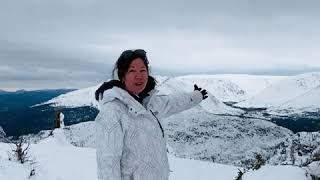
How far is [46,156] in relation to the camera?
42.4ft

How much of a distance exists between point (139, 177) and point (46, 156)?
A: 10028 mm

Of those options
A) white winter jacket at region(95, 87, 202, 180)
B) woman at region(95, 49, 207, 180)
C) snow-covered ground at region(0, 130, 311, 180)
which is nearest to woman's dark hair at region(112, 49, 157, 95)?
woman at region(95, 49, 207, 180)

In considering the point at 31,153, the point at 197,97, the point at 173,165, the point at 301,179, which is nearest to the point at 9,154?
the point at 31,153

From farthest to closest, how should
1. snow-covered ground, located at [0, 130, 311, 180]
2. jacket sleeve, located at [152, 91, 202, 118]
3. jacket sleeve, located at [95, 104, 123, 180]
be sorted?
snow-covered ground, located at [0, 130, 311, 180], jacket sleeve, located at [152, 91, 202, 118], jacket sleeve, located at [95, 104, 123, 180]

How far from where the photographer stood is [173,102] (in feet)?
12.9

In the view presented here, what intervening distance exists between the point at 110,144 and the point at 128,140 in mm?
162

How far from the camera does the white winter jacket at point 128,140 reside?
3.28 meters

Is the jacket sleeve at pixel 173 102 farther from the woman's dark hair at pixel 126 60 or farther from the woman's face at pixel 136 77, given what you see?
the woman's dark hair at pixel 126 60

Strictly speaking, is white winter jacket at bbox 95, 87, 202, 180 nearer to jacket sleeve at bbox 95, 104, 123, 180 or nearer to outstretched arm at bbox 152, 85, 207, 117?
jacket sleeve at bbox 95, 104, 123, 180

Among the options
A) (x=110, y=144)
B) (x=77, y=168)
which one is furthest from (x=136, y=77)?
(x=77, y=168)

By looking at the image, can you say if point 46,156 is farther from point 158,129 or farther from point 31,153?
point 158,129

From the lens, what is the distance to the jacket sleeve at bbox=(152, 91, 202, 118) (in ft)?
12.2

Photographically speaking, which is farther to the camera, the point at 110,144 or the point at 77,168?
the point at 77,168

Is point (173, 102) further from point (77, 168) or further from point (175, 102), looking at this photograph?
point (77, 168)
